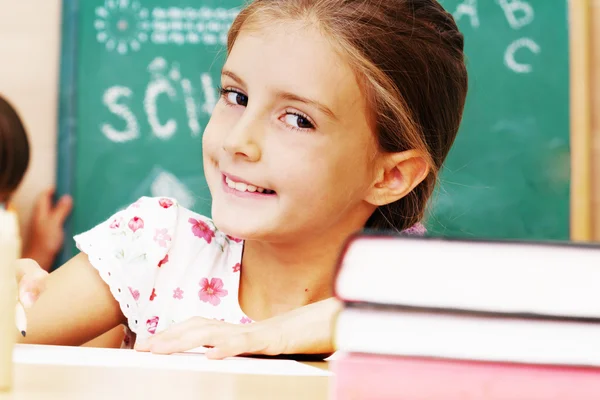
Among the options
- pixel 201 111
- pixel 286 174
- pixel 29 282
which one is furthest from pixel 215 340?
pixel 201 111

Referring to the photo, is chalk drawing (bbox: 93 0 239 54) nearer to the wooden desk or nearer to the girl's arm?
the girl's arm

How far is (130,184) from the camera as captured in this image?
232cm

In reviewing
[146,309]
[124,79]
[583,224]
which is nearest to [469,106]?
[583,224]

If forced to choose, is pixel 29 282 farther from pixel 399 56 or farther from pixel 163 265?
pixel 399 56

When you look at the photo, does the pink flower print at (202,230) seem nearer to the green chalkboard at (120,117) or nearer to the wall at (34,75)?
the green chalkboard at (120,117)

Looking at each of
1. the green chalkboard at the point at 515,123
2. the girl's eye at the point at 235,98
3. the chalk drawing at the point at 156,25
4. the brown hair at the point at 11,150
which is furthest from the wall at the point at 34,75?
the girl's eye at the point at 235,98

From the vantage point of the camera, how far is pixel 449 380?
35cm

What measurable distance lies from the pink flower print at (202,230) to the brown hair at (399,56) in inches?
11.1

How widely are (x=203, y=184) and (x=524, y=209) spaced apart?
999 mm

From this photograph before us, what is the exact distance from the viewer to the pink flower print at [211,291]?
1.15 m

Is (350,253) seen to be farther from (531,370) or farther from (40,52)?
(40,52)

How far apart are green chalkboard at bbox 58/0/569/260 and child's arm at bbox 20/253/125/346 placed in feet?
3.88

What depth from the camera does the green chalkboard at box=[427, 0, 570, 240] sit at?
7.81 feet

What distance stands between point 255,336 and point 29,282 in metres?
0.21
